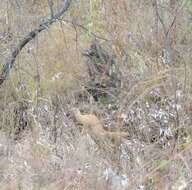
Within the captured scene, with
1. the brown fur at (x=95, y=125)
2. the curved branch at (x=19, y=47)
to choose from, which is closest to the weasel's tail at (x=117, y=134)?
the brown fur at (x=95, y=125)

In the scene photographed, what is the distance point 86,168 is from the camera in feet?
8.45

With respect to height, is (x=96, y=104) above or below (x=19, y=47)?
below

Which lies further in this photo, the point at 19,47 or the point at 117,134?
the point at 19,47

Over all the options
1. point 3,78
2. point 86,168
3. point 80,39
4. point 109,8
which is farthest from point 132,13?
point 86,168

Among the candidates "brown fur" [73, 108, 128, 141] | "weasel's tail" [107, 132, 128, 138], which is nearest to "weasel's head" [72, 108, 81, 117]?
"brown fur" [73, 108, 128, 141]

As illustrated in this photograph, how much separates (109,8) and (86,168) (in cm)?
194

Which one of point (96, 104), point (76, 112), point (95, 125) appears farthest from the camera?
point (96, 104)

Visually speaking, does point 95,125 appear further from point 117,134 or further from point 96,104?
point 96,104

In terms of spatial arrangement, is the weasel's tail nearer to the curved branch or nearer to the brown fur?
the brown fur

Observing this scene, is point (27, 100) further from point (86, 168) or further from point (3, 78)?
point (86, 168)

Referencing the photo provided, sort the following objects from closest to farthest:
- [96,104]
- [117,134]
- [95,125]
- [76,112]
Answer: [117,134], [95,125], [76,112], [96,104]

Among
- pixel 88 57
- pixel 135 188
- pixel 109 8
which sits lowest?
pixel 135 188

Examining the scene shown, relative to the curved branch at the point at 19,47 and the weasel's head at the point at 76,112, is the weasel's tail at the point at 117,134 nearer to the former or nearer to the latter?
the weasel's head at the point at 76,112

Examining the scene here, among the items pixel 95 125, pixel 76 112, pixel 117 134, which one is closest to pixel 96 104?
pixel 76 112
